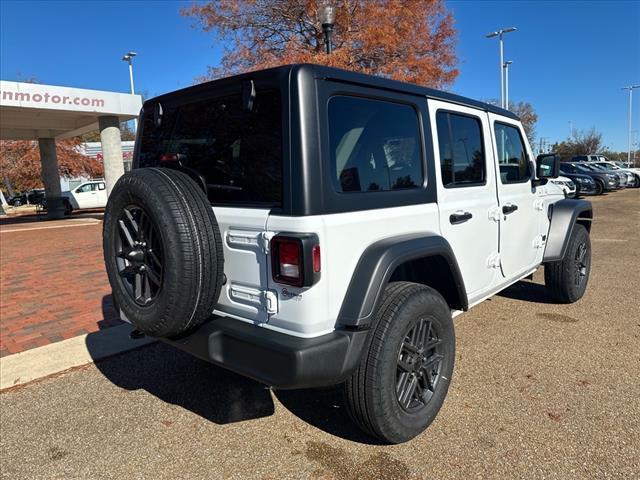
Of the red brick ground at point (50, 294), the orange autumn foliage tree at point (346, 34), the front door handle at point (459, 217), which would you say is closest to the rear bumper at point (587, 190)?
the orange autumn foliage tree at point (346, 34)

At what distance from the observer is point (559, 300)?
5047mm

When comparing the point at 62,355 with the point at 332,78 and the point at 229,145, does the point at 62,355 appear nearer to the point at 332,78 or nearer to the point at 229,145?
the point at 229,145

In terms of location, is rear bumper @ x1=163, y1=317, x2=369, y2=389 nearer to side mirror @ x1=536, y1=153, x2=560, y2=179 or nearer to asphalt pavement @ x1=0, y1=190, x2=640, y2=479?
asphalt pavement @ x1=0, y1=190, x2=640, y2=479

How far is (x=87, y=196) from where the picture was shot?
26766 millimetres

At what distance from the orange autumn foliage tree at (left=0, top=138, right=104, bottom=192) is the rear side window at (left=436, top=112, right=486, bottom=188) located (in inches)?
1329

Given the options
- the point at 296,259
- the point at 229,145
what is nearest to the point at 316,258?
the point at 296,259

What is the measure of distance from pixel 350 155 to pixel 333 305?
0.79 metres

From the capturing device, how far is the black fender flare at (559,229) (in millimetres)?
4648

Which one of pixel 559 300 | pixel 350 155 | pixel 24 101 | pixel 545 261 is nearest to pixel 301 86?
pixel 350 155

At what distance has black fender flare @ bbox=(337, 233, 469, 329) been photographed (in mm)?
2318

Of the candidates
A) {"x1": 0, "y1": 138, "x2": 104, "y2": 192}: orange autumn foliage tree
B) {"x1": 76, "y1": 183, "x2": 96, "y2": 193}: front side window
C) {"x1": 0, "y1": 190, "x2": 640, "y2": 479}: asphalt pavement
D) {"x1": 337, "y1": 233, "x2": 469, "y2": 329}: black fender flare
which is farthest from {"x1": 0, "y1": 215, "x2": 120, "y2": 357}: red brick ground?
{"x1": 0, "y1": 138, "x2": 104, "y2": 192}: orange autumn foliage tree

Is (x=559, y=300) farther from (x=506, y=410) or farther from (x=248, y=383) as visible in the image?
(x=248, y=383)

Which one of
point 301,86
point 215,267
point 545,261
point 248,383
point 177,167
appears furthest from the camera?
point 545,261

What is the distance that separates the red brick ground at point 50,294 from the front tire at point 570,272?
4593 mm
